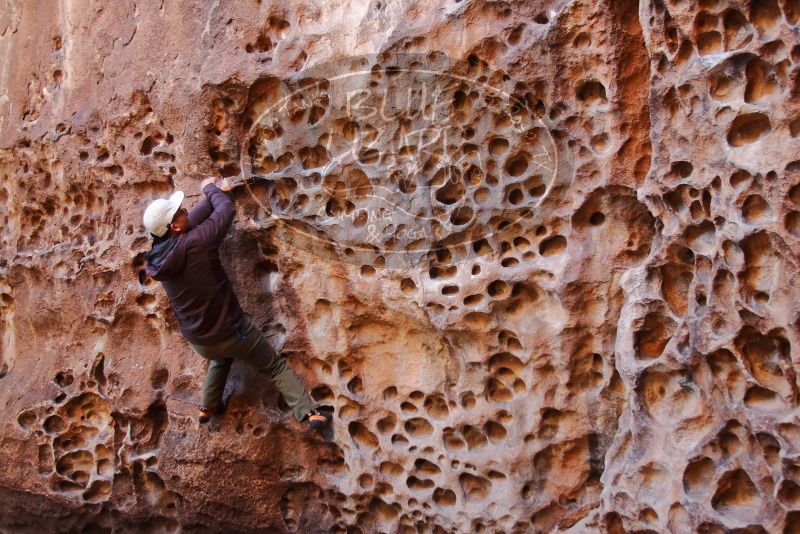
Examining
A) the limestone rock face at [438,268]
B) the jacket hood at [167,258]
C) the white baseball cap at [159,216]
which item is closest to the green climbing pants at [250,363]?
the limestone rock face at [438,268]

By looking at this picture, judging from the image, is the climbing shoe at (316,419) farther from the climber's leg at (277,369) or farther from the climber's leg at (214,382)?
the climber's leg at (214,382)

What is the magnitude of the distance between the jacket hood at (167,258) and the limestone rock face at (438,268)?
358 millimetres

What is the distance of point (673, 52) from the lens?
102 inches

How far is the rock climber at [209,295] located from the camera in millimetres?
3139

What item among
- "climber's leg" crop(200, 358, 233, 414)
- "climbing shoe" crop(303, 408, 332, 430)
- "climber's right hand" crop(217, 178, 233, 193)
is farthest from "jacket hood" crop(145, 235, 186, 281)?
"climbing shoe" crop(303, 408, 332, 430)

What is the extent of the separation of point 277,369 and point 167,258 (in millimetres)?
661

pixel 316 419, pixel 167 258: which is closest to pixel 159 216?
pixel 167 258

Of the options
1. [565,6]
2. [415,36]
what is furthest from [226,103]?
[565,6]

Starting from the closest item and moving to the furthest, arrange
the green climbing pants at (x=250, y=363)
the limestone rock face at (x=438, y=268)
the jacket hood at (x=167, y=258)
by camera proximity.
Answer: the limestone rock face at (x=438, y=268)
the jacket hood at (x=167, y=258)
the green climbing pants at (x=250, y=363)

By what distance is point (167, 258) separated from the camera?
10.2 feet

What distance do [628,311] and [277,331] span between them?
60.3 inches

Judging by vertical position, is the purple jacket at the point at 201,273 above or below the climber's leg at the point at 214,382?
above

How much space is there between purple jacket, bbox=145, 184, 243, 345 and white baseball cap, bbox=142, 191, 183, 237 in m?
0.05

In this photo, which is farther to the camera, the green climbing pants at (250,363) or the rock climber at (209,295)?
the green climbing pants at (250,363)
